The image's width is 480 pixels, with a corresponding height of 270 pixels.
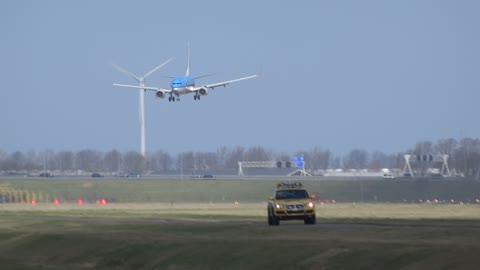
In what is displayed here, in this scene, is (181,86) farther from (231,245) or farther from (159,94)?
(231,245)

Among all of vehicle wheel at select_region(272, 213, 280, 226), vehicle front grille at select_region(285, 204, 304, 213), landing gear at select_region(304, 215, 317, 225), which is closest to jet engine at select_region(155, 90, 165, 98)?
vehicle wheel at select_region(272, 213, 280, 226)

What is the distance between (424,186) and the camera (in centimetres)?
14462

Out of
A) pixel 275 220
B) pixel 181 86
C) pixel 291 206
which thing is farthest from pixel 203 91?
pixel 291 206

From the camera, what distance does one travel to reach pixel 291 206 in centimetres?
5572

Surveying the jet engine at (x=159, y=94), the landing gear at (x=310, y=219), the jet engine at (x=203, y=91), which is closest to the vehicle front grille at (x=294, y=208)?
the landing gear at (x=310, y=219)

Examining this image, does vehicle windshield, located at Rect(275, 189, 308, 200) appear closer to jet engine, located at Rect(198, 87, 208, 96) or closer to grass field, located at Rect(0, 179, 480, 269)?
grass field, located at Rect(0, 179, 480, 269)

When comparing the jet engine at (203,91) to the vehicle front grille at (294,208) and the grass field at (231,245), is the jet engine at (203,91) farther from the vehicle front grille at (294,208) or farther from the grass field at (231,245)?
the vehicle front grille at (294,208)

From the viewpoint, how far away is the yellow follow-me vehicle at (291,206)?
183 feet

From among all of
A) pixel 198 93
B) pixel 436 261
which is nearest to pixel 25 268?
pixel 436 261

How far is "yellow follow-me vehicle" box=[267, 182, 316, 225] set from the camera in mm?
55750

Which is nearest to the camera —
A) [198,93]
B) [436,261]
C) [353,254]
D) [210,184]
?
[436,261]

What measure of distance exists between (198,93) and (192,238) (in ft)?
186

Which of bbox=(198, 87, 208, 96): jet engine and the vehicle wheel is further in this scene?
bbox=(198, 87, 208, 96): jet engine

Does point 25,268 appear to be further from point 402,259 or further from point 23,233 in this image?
point 402,259
